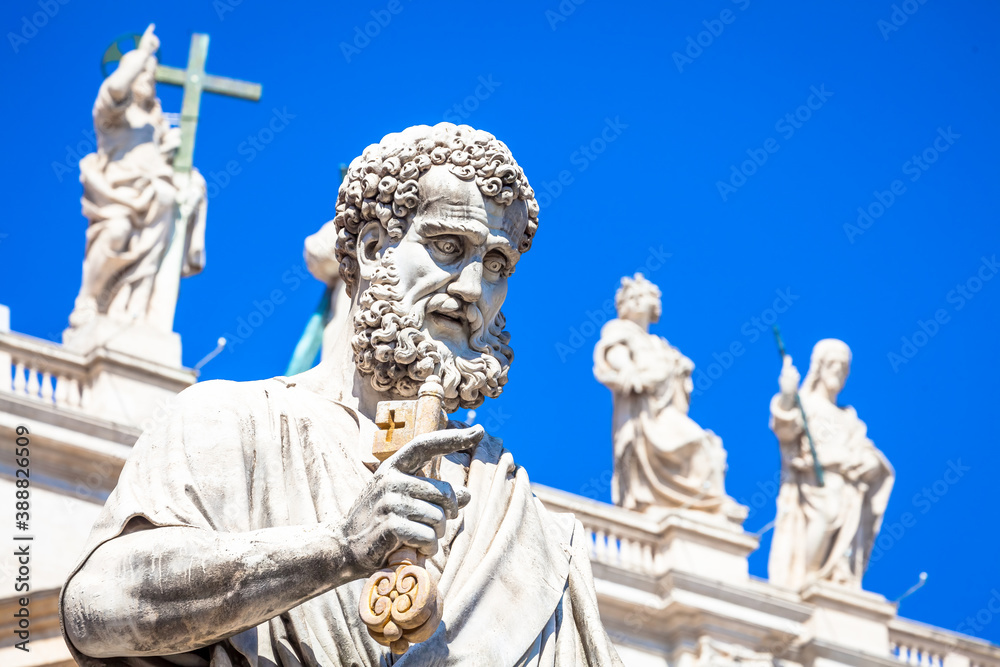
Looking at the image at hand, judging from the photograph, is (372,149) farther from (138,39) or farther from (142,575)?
(138,39)

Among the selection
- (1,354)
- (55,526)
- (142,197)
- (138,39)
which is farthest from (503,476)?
(138,39)

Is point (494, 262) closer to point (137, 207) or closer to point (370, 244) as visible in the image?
point (370, 244)

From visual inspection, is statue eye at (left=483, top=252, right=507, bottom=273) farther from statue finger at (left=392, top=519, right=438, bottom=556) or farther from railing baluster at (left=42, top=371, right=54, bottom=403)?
railing baluster at (left=42, top=371, right=54, bottom=403)

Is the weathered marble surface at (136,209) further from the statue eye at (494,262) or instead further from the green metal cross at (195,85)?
the statue eye at (494,262)

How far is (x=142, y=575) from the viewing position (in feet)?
10.0

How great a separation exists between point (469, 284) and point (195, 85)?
14325 millimetres

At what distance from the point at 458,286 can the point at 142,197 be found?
12518mm

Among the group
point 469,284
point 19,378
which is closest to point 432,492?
point 469,284

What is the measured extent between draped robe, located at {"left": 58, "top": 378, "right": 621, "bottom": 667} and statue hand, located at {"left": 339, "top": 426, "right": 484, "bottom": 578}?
0.78ft

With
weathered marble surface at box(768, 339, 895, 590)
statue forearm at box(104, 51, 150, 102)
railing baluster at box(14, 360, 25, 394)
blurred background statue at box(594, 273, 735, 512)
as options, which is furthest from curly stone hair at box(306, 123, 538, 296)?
weathered marble surface at box(768, 339, 895, 590)

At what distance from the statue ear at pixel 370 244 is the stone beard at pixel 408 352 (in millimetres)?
66

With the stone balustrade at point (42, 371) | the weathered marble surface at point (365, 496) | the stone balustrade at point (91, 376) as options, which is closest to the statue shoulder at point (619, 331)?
the stone balustrade at point (91, 376)

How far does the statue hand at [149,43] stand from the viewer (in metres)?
16.5

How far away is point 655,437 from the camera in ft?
55.6
